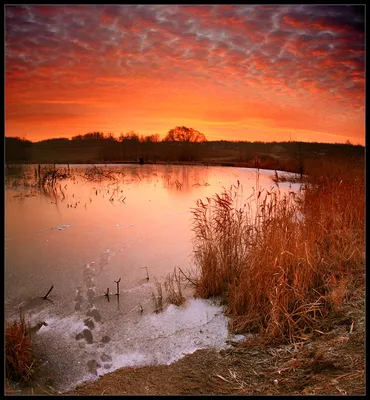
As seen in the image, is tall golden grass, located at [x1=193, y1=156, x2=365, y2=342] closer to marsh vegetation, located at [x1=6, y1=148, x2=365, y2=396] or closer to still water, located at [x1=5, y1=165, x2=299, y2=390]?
marsh vegetation, located at [x1=6, y1=148, x2=365, y2=396]

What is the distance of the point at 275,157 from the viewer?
Result: 19.9 meters

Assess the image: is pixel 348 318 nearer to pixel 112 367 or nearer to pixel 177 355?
pixel 177 355

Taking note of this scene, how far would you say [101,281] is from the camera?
5.33m

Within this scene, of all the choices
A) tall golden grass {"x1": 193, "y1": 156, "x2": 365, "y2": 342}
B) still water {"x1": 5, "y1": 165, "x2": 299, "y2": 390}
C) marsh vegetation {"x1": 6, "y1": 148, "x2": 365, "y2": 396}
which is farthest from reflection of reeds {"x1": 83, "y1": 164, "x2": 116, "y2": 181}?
tall golden grass {"x1": 193, "y1": 156, "x2": 365, "y2": 342}

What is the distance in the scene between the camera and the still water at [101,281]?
3.58 metres

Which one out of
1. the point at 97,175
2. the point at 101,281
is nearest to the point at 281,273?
the point at 101,281

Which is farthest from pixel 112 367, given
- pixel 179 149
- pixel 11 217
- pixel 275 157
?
pixel 179 149

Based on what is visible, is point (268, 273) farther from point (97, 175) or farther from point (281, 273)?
point (97, 175)

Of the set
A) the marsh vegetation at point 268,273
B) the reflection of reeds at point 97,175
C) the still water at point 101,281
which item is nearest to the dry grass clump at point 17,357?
the marsh vegetation at point 268,273

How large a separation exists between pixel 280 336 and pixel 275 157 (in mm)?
17343

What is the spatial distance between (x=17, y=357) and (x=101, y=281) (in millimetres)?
2241

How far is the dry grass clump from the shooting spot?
3.06 meters

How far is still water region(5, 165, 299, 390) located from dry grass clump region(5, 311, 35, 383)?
8.8 inches

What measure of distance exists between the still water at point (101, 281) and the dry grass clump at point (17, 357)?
0.22 metres
